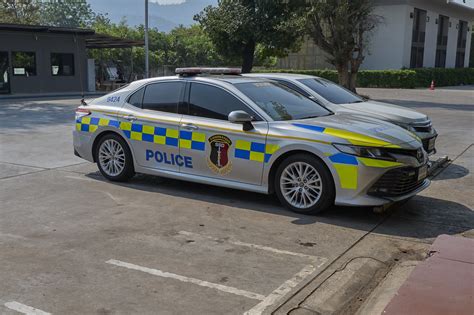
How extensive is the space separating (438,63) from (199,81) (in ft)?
161

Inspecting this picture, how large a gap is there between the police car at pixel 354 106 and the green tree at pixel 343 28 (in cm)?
1111

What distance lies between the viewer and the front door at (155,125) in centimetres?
689

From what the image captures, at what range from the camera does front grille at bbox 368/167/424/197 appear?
5.67 m

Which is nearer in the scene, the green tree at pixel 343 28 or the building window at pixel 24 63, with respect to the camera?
the green tree at pixel 343 28

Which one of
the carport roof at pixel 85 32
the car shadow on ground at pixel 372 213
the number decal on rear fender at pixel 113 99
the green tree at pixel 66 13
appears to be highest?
the green tree at pixel 66 13

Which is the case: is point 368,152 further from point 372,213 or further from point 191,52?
point 191,52

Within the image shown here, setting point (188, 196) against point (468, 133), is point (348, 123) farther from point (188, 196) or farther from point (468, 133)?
point (468, 133)

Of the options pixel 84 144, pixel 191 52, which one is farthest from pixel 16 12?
pixel 84 144

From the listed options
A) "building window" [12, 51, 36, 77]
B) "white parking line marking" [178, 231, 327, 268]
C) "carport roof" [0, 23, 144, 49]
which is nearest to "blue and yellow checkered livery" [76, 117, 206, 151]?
"white parking line marking" [178, 231, 327, 268]

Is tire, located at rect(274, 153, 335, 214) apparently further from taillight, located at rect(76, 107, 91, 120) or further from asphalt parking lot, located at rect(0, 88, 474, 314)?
taillight, located at rect(76, 107, 91, 120)

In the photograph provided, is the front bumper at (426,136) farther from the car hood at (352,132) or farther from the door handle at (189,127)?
the door handle at (189,127)

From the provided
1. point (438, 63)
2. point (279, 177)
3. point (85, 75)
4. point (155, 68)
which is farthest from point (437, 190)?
point (438, 63)

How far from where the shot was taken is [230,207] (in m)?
6.41

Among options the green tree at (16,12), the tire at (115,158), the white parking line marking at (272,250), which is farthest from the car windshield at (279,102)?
the green tree at (16,12)
